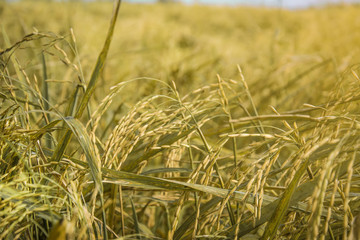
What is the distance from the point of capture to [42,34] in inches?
25.4

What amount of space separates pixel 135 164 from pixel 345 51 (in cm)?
295

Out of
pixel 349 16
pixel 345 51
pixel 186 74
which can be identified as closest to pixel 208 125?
pixel 186 74

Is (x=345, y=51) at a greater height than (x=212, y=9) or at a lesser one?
lesser

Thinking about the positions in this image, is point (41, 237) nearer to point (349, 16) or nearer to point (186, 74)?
point (186, 74)

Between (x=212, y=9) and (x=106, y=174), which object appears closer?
(x=106, y=174)

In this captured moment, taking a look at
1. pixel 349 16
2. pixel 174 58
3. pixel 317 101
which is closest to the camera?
pixel 317 101

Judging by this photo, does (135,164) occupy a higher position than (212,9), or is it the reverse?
(212,9)

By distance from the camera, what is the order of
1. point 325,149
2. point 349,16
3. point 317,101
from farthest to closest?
point 349,16
point 317,101
point 325,149

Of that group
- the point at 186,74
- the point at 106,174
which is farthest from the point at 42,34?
the point at 186,74

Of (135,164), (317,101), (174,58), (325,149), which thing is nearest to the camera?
(325,149)

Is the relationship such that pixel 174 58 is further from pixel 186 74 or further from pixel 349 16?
pixel 349 16

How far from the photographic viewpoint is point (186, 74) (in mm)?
1804

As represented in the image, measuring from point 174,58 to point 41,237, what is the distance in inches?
99.3

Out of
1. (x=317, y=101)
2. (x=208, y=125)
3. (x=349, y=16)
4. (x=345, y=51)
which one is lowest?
(x=208, y=125)
